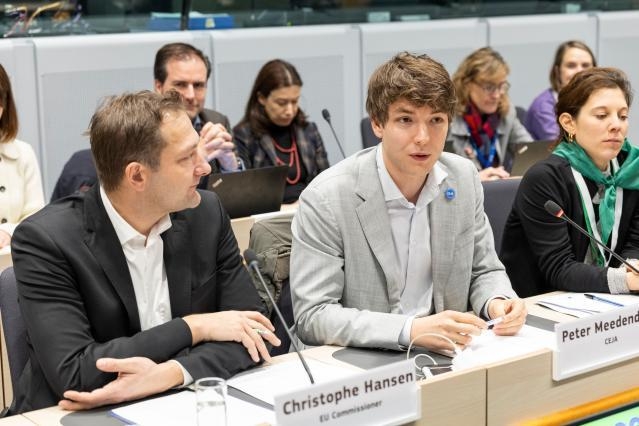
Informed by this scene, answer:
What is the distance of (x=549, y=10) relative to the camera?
7.29 meters

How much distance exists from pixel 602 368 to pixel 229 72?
399 centimetres

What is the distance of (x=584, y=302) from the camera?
9.39 ft

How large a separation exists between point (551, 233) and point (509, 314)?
686mm

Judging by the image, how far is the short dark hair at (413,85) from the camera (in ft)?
8.64

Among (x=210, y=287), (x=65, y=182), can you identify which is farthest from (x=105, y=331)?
(x=65, y=182)

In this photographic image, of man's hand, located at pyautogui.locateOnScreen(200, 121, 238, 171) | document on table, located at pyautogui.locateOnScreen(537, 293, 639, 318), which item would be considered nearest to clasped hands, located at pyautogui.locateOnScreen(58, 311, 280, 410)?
document on table, located at pyautogui.locateOnScreen(537, 293, 639, 318)

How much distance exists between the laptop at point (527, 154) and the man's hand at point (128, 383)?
9.58 feet

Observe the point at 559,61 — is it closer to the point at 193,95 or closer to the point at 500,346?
the point at 193,95

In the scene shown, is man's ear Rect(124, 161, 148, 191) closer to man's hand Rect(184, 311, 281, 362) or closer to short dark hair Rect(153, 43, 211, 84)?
man's hand Rect(184, 311, 281, 362)

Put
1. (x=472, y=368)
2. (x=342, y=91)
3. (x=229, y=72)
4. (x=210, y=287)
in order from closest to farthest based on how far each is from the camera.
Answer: (x=472, y=368) < (x=210, y=287) < (x=229, y=72) < (x=342, y=91)

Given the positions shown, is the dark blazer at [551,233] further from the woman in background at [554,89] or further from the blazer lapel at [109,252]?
the woman in background at [554,89]

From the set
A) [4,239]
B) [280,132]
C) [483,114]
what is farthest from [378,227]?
[483,114]

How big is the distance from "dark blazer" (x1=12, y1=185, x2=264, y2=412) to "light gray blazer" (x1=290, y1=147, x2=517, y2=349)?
0.98 ft

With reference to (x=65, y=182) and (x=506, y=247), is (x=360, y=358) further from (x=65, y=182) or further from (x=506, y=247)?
(x=65, y=182)
